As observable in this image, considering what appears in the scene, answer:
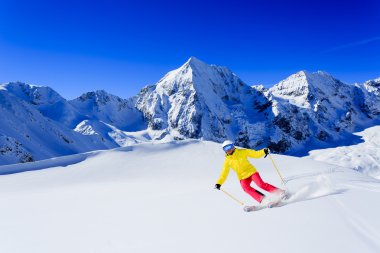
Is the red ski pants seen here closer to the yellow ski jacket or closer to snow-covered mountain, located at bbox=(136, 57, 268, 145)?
the yellow ski jacket

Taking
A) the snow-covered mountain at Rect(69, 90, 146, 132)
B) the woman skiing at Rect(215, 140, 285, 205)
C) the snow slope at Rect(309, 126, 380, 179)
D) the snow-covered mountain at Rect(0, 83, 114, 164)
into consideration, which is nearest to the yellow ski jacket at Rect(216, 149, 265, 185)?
the woman skiing at Rect(215, 140, 285, 205)

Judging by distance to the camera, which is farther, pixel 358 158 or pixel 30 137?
pixel 358 158

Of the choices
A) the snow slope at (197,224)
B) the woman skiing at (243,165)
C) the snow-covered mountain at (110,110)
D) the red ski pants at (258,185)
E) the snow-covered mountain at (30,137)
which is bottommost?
the snow slope at (197,224)

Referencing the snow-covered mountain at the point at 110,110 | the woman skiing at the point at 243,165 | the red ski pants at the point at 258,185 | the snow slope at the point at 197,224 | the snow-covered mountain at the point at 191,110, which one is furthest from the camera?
the snow-covered mountain at the point at 191,110

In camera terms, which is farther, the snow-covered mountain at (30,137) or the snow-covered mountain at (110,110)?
the snow-covered mountain at (110,110)

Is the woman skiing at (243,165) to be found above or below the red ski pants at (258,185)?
above

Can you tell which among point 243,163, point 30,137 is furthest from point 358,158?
point 243,163

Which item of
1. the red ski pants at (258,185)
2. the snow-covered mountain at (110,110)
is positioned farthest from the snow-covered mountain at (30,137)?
the red ski pants at (258,185)

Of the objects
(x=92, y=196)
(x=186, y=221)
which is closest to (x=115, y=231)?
(x=186, y=221)

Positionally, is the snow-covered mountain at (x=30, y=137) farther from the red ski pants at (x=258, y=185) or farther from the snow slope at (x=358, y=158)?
the snow slope at (x=358, y=158)

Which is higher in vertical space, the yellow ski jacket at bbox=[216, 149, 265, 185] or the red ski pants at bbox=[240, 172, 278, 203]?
the yellow ski jacket at bbox=[216, 149, 265, 185]

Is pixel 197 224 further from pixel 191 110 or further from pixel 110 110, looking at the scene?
pixel 191 110

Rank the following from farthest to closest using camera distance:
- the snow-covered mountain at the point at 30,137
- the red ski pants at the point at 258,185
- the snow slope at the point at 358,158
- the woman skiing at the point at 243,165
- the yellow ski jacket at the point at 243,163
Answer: the snow slope at the point at 358,158 < the snow-covered mountain at the point at 30,137 < the yellow ski jacket at the point at 243,163 < the woman skiing at the point at 243,165 < the red ski pants at the point at 258,185

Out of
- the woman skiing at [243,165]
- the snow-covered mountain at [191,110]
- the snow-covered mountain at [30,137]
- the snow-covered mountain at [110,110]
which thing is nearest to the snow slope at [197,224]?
the woman skiing at [243,165]
